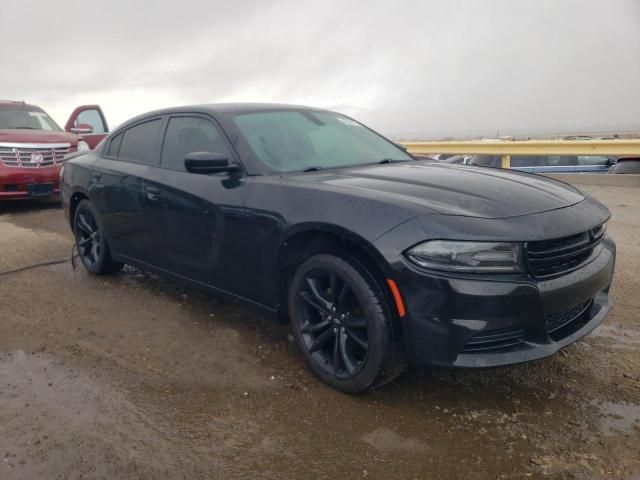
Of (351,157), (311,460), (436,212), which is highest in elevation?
(351,157)

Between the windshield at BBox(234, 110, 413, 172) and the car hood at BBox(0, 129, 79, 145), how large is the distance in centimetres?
650

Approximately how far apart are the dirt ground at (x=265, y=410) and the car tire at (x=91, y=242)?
94cm

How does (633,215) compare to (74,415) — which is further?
(633,215)

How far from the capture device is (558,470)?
220 cm

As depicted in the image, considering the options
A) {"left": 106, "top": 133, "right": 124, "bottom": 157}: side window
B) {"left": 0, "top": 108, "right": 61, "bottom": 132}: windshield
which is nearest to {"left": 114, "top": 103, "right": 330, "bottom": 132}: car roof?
{"left": 106, "top": 133, "right": 124, "bottom": 157}: side window

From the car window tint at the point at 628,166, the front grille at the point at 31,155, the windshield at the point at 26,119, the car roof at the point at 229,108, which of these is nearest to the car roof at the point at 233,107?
the car roof at the point at 229,108

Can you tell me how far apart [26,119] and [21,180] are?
199 cm

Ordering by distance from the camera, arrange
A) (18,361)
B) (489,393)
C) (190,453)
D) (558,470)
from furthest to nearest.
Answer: (18,361) < (489,393) < (190,453) < (558,470)

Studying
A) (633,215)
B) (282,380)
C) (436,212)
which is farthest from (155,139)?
(633,215)

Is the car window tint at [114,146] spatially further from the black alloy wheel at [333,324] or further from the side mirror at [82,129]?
the side mirror at [82,129]

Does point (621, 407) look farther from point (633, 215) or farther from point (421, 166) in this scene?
point (633, 215)

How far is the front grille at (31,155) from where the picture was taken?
8430 mm

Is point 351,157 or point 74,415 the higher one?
point 351,157

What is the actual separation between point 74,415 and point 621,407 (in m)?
2.71
